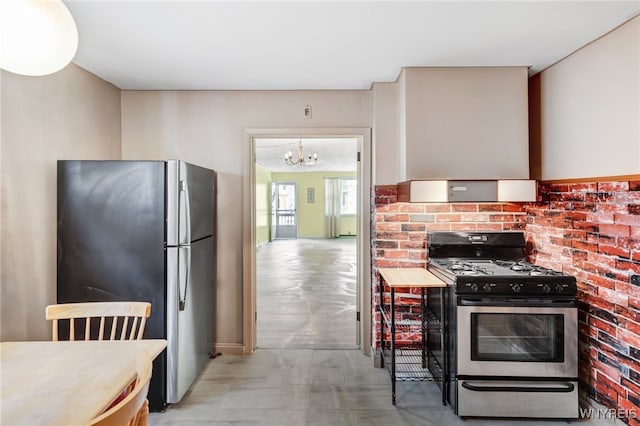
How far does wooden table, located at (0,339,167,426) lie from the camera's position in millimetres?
1090

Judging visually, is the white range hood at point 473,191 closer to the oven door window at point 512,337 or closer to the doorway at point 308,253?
the oven door window at point 512,337

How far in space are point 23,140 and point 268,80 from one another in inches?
67.4

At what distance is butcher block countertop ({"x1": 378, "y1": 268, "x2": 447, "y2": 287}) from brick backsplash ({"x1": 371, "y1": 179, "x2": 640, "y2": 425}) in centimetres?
17

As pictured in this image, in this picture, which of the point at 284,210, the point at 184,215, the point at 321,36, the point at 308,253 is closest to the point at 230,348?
the point at 184,215

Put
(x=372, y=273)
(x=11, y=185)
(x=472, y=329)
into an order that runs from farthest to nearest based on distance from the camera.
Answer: (x=372, y=273), (x=472, y=329), (x=11, y=185)

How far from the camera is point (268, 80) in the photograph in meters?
2.98

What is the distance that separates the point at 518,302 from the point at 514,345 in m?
0.29

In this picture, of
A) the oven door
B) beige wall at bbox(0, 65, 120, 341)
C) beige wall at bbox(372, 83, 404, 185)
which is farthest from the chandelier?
the oven door

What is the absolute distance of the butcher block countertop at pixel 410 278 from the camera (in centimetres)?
240

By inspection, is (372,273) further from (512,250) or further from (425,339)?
(512,250)

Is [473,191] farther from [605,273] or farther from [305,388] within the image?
[305,388]

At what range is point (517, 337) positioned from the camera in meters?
2.31

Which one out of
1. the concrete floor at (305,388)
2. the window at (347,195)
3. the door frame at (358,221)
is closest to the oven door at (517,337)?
the concrete floor at (305,388)

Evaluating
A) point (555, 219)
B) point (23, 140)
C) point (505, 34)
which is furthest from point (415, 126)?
point (23, 140)
